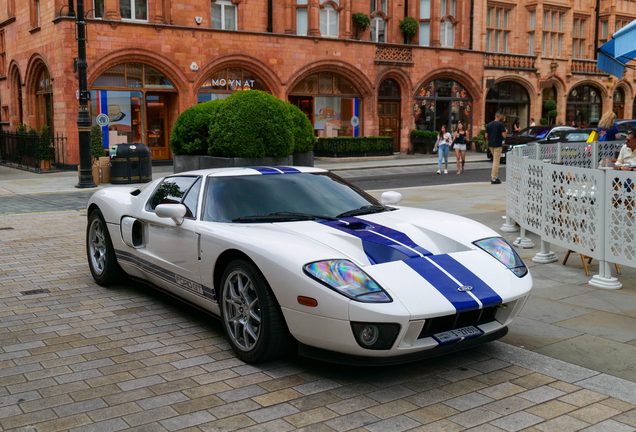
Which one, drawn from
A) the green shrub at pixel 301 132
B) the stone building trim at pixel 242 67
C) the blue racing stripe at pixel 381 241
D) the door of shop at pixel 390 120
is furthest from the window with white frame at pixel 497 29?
the blue racing stripe at pixel 381 241

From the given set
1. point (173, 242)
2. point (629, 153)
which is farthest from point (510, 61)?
point (173, 242)

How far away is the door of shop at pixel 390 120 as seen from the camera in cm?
3328

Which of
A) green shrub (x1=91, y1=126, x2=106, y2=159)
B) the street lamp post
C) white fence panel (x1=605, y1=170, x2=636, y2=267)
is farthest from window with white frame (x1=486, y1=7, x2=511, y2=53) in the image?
white fence panel (x1=605, y1=170, x2=636, y2=267)

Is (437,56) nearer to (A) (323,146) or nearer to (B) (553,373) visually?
(A) (323,146)

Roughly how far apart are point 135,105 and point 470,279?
23900 mm

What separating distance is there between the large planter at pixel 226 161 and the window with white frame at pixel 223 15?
1080 centimetres

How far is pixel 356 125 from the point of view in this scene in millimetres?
32031

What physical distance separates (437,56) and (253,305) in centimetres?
3131

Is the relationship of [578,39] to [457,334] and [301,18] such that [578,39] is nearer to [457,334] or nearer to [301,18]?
[301,18]

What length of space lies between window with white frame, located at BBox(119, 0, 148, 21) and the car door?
70.7 ft

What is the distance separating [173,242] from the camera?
5664 millimetres

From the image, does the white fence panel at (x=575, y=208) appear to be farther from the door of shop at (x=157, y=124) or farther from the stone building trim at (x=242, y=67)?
the door of shop at (x=157, y=124)

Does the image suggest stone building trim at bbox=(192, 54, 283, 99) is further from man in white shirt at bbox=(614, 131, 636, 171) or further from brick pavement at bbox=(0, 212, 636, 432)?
brick pavement at bbox=(0, 212, 636, 432)

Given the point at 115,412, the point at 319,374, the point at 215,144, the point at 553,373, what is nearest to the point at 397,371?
the point at 319,374
